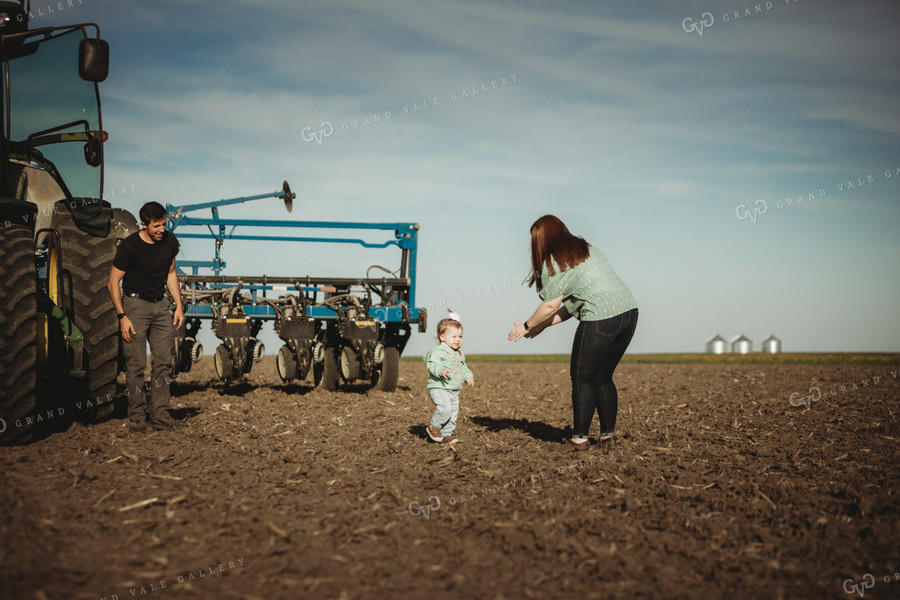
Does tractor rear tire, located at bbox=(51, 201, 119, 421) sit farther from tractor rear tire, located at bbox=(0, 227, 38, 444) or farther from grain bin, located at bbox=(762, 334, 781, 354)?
grain bin, located at bbox=(762, 334, 781, 354)

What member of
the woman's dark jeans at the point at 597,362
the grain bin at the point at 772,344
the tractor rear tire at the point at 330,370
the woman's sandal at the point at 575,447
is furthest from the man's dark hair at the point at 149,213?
the grain bin at the point at 772,344

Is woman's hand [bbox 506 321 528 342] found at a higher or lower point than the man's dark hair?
lower

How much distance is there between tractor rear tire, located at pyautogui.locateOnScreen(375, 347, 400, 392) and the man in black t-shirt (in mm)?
4574

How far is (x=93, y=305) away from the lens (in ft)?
20.6

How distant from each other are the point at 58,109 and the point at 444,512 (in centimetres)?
469

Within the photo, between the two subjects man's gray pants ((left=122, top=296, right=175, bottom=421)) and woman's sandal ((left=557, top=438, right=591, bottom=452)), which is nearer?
woman's sandal ((left=557, top=438, right=591, bottom=452))

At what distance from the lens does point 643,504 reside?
14.6 feet

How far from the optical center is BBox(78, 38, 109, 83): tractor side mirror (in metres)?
5.31

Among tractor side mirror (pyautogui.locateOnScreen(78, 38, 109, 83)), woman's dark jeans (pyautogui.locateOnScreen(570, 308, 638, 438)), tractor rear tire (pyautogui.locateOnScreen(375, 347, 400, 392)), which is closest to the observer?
tractor side mirror (pyautogui.locateOnScreen(78, 38, 109, 83))

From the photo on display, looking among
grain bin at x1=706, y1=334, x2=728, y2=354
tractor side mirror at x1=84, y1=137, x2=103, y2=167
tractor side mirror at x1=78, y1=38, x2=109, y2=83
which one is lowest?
grain bin at x1=706, y1=334, x2=728, y2=354

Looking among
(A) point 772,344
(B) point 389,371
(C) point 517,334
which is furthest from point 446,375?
(A) point 772,344

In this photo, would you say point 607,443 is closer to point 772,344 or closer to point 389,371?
point 389,371

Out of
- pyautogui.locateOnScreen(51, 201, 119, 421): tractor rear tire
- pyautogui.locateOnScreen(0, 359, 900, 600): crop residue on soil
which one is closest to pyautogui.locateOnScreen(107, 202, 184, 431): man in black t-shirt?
pyautogui.locateOnScreen(51, 201, 119, 421): tractor rear tire

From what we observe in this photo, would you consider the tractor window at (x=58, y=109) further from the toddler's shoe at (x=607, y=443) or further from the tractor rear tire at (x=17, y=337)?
the toddler's shoe at (x=607, y=443)
